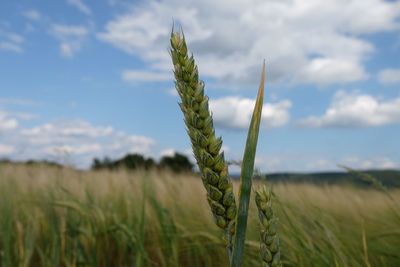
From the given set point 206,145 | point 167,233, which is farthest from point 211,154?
point 167,233

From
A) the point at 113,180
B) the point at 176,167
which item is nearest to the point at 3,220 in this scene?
the point at 113,180

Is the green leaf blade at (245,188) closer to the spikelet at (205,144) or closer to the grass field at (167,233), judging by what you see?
the spikelet at (205,144)

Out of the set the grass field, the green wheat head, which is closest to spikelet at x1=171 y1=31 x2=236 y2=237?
the green wheat head

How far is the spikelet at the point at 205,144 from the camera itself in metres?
0.47

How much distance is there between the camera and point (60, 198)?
10.2 feet

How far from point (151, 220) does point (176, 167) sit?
12888 mm

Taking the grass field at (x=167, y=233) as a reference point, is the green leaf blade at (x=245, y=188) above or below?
above

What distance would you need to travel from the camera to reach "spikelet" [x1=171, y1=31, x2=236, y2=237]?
0.47m

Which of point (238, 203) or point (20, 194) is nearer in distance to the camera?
point (238, 203)

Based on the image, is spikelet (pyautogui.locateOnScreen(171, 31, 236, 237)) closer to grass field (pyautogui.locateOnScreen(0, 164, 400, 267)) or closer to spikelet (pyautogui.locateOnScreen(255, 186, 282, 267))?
spikelet (pyautogui.locateOnScreen(255, 186, 282, 267))

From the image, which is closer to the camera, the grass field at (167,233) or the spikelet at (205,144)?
the spikelet at (205,144)

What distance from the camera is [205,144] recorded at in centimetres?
47

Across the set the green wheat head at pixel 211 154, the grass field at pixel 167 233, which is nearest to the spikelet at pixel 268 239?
the green wheat head at pixel 211 154

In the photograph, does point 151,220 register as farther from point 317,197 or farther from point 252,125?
point 252,125
